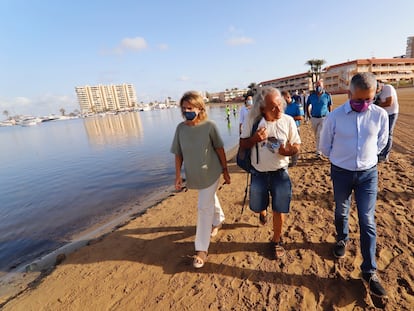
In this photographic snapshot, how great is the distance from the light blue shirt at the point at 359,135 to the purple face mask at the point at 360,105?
4 cm

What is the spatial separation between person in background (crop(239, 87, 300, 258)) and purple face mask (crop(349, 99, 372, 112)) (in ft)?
1.78

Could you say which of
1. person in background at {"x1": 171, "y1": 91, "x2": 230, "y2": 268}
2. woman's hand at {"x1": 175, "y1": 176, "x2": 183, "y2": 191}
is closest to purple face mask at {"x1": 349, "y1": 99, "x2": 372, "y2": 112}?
person in background at {"x1": 171, "y1": 91, "x2": 230, "y2": 268}

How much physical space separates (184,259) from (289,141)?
1.97 metres

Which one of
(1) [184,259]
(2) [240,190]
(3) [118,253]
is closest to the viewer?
(1) [184,259]

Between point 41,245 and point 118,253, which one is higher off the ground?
point 118,253

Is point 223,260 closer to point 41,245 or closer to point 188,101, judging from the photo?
point 188,101

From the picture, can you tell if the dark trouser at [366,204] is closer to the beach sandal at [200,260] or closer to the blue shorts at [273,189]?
the blue shorts at [273,189]

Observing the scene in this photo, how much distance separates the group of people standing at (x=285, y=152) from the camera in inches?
80.0

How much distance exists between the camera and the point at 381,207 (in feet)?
11.3

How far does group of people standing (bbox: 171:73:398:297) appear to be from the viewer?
2033mm

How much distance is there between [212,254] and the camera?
2.87 metres

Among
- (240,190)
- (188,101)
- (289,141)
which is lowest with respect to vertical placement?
(240,190)

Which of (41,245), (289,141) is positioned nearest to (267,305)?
(289,141)

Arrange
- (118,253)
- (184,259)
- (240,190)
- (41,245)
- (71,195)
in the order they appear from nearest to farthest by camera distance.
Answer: (184,259) < (118,253) < (41,245) < (240,190) < (71,195)
